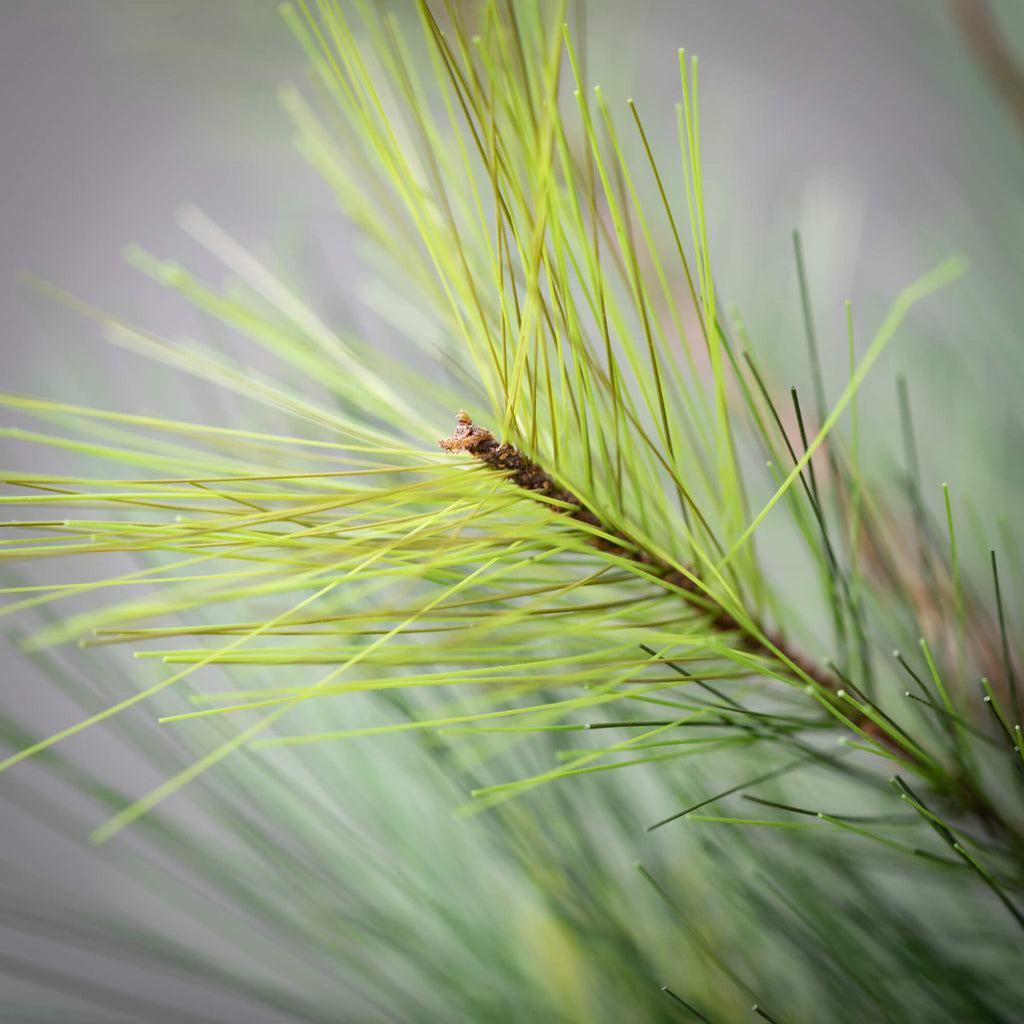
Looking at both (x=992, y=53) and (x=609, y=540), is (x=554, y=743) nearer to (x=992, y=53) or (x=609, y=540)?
(x=609, y=540)

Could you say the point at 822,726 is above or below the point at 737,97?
below

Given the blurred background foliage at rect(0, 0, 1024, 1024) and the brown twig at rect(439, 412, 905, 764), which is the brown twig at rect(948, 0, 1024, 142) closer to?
the blurred background foliage at rect(0, 0, 1024, 1024)

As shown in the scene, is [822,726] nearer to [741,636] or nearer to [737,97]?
[741,636]

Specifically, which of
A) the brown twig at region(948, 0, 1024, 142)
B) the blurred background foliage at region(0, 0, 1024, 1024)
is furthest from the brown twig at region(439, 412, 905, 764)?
the brown twig at region(948, 0, 1024, 142)

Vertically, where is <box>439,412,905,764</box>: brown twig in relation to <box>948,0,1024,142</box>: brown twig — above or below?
below

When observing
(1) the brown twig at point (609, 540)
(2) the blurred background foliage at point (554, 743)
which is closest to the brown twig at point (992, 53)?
(2) the blurred background foliage at point (554, 743)

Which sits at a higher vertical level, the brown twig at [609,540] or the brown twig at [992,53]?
the brown twig at [992,53]

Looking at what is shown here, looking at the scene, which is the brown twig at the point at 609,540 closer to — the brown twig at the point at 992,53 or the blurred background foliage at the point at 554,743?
the blurred background foliage at the point at 554,743

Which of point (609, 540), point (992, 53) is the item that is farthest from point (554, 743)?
point (992, 53)

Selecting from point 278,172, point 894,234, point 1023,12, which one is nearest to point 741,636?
point 1023,12
